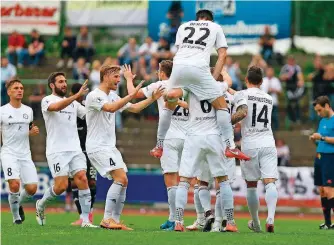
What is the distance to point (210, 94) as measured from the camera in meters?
17.0

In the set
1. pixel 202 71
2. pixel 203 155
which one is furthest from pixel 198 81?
pixel 203 155

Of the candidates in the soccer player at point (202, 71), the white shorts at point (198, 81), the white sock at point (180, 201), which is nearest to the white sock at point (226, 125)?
the soccer player at point (202, 71)

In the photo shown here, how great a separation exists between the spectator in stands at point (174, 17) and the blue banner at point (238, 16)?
0.55 m

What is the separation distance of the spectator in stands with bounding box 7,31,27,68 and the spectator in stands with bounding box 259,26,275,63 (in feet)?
27.3

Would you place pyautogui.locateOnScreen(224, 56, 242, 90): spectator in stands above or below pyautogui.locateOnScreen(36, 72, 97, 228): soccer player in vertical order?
above

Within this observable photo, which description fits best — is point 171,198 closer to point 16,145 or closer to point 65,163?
point 65,163

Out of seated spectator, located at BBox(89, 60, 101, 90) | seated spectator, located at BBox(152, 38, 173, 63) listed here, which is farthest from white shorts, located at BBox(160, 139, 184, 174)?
seated spectator, located at BBox(152, 38, 173, 63)

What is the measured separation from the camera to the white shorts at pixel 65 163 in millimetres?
19031

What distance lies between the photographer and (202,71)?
17.0 metres

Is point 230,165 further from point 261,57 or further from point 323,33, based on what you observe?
point 323,33

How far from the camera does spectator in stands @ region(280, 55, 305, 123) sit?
3203 centimetres

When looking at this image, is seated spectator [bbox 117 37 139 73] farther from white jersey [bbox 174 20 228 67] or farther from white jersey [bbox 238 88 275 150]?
white jersey [bbox 174 20 228 67]

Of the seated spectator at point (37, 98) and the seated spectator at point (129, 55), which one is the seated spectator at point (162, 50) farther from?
the seated spectator at point (37, 98)

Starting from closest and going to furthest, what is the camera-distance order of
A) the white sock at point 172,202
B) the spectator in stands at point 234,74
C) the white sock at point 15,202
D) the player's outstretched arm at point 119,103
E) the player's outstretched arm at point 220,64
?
the player's outstretched arm at point 220,64, the player's outstretched arm at point 119,103, the white sock at point 172,202, the white sock at point 15,202, the spectator in stands at point 234,74
